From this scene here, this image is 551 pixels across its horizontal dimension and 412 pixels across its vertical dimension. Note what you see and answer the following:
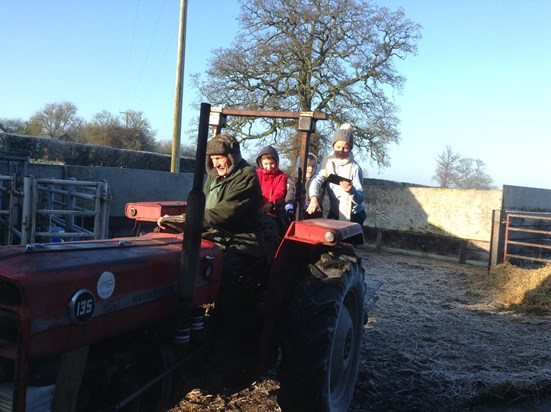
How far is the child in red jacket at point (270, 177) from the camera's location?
13.7ft

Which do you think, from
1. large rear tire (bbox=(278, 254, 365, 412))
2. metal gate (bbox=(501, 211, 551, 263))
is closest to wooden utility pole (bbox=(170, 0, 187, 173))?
metal gate (bbox=(501, 211, 551, 263))

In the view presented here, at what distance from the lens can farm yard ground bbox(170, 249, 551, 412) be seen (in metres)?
3.51

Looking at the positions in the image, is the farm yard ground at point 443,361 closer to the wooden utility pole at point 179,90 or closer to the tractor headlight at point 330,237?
the tractor headlight at point 330,237

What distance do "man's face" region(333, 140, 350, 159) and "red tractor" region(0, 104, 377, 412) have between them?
137 cm

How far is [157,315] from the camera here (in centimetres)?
224

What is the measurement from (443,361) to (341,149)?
Answer: 2172 mm

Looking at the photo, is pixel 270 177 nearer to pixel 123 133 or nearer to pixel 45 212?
pixel 45 212

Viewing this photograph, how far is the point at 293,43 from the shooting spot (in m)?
19.8

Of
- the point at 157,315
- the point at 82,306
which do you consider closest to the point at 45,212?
the point at 157,315

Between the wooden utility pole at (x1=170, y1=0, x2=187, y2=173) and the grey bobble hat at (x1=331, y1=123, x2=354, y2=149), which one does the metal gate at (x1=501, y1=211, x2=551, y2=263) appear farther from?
the wooden utility pole at (x1=170, y1=0, x2=187, y2=173)

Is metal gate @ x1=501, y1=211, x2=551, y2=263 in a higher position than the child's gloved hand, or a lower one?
lower

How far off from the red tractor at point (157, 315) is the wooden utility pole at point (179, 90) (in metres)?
10.3

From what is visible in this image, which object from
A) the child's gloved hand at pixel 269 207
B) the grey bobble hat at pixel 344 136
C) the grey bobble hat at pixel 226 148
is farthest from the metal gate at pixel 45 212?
the grey bobble hat at pixel 226 148

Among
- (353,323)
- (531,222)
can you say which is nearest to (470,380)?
(353,323)
